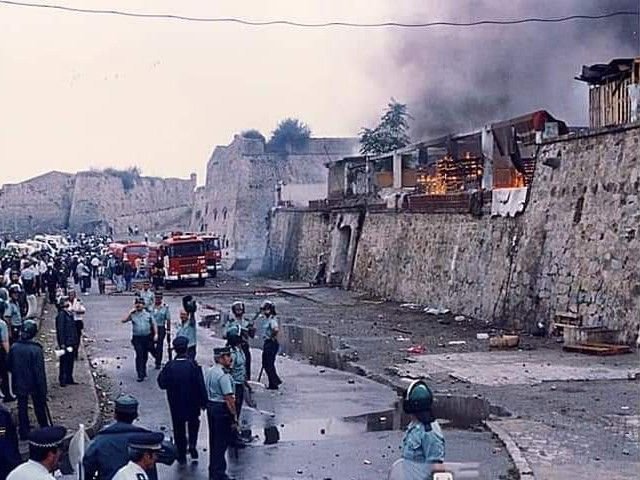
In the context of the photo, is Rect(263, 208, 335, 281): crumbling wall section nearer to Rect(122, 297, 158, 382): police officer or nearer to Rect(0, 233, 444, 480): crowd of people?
Rect(0, 233, 444, 480): crowd of people

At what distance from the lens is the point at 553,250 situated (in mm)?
24141

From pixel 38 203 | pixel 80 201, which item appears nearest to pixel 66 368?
pixel 80 201

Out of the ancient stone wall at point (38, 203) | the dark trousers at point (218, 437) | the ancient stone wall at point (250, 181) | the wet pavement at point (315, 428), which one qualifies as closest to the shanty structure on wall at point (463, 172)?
the wet pavement at point (315, 428)

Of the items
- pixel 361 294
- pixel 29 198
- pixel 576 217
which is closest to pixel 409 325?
pixel 576 217

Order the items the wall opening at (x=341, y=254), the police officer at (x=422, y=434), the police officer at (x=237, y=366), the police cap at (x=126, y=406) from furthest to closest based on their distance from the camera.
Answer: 1. the wall opening at (x=341, y=254)
2. the police officer at (x=237, y=366)
3. the police cap at (x=126, y=406)
4. the police officer at (x=422, y=434)

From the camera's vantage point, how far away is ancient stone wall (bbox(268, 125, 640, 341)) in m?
21.0

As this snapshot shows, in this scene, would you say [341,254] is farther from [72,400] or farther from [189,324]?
[72,400]

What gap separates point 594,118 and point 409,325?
7330mm

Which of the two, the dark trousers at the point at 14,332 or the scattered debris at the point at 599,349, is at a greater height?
the dark trousers at the point at 14,332

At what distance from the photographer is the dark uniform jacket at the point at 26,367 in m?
11.9

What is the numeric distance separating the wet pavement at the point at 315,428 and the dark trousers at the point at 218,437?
40 centimetres

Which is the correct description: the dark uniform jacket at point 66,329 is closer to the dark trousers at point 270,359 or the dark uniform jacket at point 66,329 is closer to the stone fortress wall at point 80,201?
the dark trousers at point 270,359

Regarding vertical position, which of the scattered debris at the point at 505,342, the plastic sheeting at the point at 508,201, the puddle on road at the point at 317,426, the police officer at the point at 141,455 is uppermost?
the plastic sheeting at the point at 508,201

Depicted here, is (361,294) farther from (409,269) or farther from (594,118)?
(594,118)
